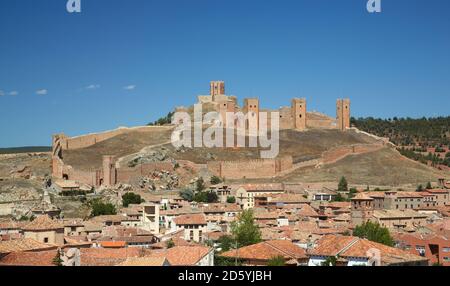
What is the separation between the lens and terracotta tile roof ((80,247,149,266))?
458 inches

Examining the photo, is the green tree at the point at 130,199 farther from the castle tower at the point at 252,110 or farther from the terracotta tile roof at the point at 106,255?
the castle tower at the point at 252,110

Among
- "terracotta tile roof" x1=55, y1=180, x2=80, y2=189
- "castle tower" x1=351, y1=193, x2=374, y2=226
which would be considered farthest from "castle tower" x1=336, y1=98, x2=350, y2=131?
"castle tower" x1=351, y1=193, x2=374, y2=226

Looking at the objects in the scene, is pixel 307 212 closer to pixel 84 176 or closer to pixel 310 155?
pixel 84 176

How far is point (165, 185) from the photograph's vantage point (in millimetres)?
33938

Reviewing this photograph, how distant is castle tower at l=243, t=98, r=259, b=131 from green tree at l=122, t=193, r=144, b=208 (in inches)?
639

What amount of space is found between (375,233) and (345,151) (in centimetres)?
2461

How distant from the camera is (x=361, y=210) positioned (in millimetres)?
21125

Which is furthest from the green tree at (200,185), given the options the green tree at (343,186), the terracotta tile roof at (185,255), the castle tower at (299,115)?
the terracotta tile roof at (185,255)

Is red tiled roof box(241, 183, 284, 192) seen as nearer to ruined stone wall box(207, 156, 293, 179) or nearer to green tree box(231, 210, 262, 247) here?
ruined stone wall box(207, 156, 293, 179)

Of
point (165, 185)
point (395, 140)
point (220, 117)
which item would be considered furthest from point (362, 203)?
point (395, 140)

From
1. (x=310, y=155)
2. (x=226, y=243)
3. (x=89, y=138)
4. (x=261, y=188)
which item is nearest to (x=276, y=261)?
(x=226, y=243)

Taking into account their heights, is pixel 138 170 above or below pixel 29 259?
above
